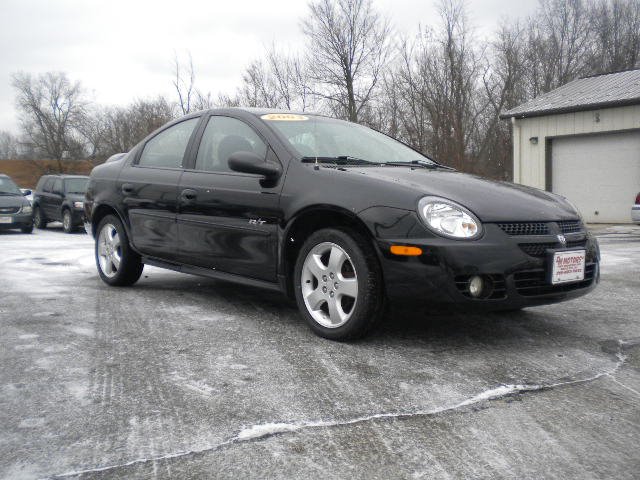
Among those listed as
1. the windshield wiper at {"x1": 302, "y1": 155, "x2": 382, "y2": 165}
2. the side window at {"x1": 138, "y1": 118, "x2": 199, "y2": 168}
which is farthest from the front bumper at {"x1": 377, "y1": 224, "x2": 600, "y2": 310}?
the side window at {"x1": 138, "y1": 118, "x2": 199, "y2": 168}

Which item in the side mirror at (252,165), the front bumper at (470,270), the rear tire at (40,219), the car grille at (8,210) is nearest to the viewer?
the front bumper at (470,270)

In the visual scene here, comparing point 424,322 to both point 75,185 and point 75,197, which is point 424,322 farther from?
point 75,185

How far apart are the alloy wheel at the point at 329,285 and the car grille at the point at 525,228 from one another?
0.85m

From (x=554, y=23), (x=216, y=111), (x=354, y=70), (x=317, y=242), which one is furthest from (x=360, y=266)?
(x=554, y=23)

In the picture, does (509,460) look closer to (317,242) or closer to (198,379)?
(198,379)

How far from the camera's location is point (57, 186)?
16.7 meters

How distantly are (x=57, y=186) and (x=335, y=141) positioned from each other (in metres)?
14.2

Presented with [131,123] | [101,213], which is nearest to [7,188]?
[101,213]

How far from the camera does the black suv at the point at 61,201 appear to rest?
15.3 meters

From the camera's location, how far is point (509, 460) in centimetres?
210

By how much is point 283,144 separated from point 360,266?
44.1 inches

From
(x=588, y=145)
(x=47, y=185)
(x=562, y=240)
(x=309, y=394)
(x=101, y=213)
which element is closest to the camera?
(x=309, y=394)

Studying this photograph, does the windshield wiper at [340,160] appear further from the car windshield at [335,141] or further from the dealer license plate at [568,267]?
the dealer license plate at [568,267]

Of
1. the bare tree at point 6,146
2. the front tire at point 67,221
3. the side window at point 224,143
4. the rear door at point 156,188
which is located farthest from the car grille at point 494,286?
the bare tree at point 6,146
